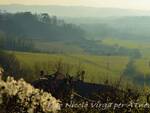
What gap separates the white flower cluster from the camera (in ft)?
59.8

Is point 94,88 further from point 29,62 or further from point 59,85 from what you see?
point 29,62

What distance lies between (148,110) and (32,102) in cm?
2786

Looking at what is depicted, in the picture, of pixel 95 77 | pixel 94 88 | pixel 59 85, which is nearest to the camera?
pixel 59 85

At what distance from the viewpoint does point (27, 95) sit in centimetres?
1838

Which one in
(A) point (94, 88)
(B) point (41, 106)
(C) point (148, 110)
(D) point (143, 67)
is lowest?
(D) point (143, 67)

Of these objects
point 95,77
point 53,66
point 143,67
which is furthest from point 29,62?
point 143,67

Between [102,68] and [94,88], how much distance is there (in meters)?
104

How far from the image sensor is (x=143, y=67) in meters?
198

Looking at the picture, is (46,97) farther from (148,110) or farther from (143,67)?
(143,67)

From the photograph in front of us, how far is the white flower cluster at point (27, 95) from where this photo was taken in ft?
59.8

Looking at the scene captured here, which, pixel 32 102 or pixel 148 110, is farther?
pixel 148 110

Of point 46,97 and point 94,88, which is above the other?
point 46,97

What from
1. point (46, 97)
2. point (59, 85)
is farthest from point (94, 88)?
point (46, 97)

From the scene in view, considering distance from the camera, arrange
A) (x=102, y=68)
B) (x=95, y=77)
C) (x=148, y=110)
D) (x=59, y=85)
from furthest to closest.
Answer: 1. (x=102, y=68)
2. (x=95, y=77)
3. (x=59, y=85)
4. (x=148, y=110)
